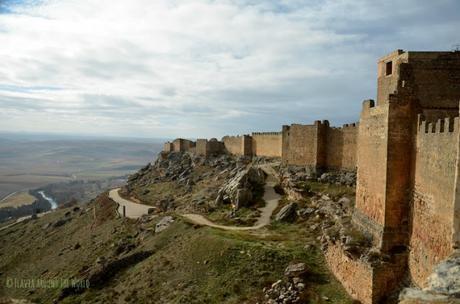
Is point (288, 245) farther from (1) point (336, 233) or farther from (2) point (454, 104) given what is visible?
(2) point (454, 104)

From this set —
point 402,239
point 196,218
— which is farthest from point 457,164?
point 196,218

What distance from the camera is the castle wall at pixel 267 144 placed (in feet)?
165

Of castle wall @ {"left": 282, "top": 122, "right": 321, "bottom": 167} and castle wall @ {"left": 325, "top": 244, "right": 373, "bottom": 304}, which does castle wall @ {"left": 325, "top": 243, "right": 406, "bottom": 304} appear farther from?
castle wall @ {"left": 282, "top": 122, "right": 321, "bottom": 167}

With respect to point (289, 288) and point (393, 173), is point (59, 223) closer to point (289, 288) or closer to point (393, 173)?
point (289, 288)

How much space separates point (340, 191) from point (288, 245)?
9.56 meters

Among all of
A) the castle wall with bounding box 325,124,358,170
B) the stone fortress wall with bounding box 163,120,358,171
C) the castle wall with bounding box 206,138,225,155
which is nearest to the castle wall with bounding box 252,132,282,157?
the stone fortress wall with bounding box 163,120,358,171

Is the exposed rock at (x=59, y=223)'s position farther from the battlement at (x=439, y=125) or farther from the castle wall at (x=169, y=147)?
the battlement at (x=439, y=125)

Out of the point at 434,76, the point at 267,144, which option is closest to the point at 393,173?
the point at 434,76

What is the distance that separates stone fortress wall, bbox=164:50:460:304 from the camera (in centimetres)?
1460

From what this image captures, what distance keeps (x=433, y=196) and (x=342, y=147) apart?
21890 mm

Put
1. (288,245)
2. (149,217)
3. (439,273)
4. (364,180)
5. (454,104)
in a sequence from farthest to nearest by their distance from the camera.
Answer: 1. (149,217)
2. (288,245)
3. (364,180)
4. (454,104)
5. (439,273)

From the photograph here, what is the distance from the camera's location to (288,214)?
1289 inches

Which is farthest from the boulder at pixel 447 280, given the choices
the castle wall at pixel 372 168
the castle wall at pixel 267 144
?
the castle wall at pixel 267 144

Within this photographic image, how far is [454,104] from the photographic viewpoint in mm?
20109
